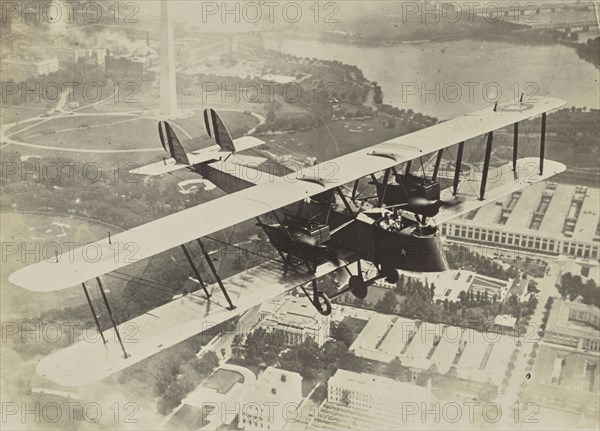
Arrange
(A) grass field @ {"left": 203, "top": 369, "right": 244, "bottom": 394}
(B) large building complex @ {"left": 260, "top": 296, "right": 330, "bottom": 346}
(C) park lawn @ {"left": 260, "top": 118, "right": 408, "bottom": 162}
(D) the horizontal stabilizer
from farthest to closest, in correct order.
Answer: (C) park lawn @ {"left": 260, "top": 118, "right": 408, "bottom": 162} → (B) large building complex @ {"left": 260, "top": 296, "right": 330, "bottom": 346} → (A) grass field @ {"left": 203, "top": 369, "right": 244, "bottom": 394} → (D) the horizontal stabilizer

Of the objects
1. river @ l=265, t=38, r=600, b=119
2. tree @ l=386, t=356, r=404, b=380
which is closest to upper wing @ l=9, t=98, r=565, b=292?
river @ l=265, t=38, r=600, b=119

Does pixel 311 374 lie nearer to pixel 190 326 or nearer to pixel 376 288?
pixel 376 288

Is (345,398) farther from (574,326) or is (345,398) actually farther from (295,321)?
(574,326)

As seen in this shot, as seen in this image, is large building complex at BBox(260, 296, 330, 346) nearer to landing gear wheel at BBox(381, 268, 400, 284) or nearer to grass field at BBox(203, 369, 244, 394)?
grass field at BBox(203, 369, 244, 394)

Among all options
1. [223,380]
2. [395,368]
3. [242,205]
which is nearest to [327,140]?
[395,368]

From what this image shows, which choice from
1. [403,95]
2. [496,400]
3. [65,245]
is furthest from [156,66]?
[496,400]

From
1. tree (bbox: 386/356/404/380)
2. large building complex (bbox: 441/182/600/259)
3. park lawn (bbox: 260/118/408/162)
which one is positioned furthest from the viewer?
large building complex (bbox: 441/182/600/259)

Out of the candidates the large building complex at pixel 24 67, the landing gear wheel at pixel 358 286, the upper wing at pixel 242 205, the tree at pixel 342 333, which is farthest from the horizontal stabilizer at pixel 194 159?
the tree at pixel 342 333
